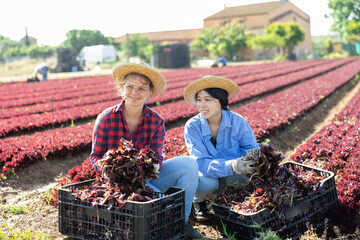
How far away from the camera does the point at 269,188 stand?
11.1 feet

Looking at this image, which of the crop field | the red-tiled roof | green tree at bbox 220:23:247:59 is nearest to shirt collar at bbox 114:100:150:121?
the crop field

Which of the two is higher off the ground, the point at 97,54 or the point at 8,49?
the point at 8,49

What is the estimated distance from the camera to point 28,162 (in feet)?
20.7

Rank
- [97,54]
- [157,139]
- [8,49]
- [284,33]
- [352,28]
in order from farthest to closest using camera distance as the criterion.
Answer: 1. [8,49]
2. [352,28]
3. [97,54]
4. [284,33]
5. [157,139]

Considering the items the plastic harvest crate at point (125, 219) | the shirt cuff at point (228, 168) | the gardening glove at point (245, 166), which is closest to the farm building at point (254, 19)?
the shirt cuff at point (228, 168)

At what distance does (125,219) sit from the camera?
2.98 m

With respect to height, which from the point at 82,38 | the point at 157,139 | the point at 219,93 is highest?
the point at 82,38

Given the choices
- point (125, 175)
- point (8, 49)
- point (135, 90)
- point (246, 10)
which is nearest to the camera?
point (125, 175)

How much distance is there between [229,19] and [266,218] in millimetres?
64822

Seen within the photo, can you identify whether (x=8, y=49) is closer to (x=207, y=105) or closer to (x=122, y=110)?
(x=207, y=105)

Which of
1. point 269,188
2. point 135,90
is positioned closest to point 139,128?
point 135,90

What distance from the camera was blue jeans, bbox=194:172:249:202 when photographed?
4.07 m

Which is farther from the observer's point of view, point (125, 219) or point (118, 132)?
point (118, 132)

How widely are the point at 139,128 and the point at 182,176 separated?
1.92 ft
